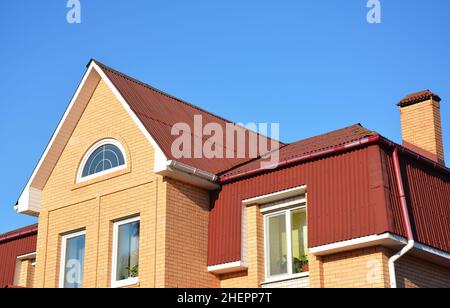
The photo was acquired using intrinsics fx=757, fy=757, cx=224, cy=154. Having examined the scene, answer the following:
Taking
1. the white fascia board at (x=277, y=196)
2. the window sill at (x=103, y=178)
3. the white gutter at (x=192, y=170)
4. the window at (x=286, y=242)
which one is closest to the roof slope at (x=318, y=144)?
the white gutter at (x=192, y=170)

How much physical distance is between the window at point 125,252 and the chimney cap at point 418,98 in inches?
294

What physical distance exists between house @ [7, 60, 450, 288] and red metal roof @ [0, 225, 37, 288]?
2.17 meters

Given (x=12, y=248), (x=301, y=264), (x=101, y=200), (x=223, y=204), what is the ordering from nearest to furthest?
(x=301, y=264)
(x=223, y=204)
(x=101, y=200)
(x=12, y=248)

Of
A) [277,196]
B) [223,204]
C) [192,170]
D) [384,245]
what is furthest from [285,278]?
[192,170]

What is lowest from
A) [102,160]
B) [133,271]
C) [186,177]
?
[133,271]

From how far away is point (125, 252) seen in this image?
17875mm

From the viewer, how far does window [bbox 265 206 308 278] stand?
16.9 metres

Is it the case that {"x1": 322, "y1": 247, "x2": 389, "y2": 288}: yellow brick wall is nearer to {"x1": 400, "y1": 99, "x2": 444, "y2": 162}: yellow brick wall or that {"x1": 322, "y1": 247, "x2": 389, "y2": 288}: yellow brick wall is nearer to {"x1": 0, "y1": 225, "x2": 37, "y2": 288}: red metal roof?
{"x1": 400, "y1": 99, "x2": 444, "y2": 162}: yellow brick wall

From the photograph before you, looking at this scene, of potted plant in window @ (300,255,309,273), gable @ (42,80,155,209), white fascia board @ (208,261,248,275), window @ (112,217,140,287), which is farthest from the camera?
gable @ (42,80,155,209)

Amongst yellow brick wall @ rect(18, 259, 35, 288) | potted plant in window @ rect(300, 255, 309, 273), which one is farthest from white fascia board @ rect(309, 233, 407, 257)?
yellow brick wall @ rect(18, 259, 35, 288)

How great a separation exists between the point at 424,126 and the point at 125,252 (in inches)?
319

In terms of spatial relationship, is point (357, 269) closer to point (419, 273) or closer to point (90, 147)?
point (419, 273)
